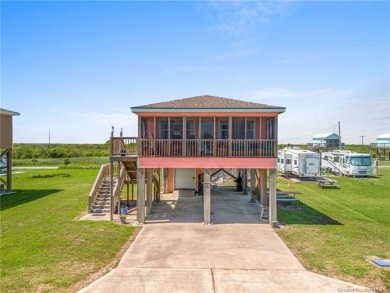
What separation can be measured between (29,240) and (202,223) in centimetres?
714

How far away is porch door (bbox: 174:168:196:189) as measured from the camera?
2219 centimetres

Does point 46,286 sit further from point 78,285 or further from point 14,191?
A: point 14,191

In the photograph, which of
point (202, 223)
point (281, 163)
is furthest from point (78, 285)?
point (281, 163)

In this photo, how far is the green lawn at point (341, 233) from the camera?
892cm

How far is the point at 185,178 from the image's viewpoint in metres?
22.2

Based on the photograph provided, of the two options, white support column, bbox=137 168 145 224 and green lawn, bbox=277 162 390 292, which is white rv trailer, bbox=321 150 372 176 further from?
white support column, bbox=137 168 145 224

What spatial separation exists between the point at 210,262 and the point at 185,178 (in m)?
12.8

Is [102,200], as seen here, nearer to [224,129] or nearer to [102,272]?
[224,129]

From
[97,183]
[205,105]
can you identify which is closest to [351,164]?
[205,105]

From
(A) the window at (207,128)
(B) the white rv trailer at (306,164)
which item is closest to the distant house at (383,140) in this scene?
(B) the white rv trailer at (306,164)

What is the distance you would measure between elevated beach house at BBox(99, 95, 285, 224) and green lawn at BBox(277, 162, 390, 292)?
6.44ft

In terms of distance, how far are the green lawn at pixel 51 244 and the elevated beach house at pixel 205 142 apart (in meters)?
2.85

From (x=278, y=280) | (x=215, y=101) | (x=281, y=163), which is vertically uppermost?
(x=215, y=101)

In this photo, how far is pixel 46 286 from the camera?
25.6ft
